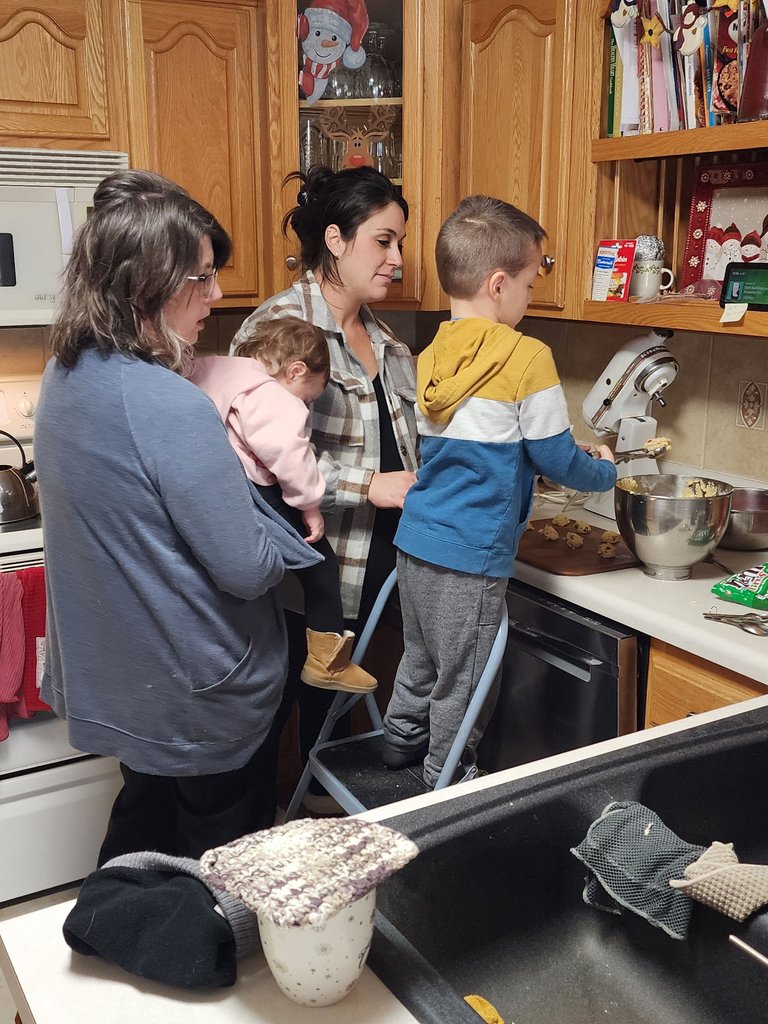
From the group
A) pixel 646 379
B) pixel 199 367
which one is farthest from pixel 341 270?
pixel 646 379

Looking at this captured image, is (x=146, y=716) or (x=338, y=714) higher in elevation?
(x=146, y=716)

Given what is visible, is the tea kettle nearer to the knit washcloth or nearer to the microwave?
the microwave

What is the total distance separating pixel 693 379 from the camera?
2.40m

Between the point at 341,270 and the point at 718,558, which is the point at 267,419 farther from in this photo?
the point at 718,558

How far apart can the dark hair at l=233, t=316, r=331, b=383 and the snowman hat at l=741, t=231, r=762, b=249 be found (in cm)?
91

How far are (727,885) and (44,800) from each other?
6.03 ft

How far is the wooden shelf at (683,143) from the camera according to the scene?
71.2 inches

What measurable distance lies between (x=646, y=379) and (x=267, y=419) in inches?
37.0

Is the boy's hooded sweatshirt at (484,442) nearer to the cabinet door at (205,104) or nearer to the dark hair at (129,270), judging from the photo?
the dark hair at (129,270)

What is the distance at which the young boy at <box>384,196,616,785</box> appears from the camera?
5.91ft

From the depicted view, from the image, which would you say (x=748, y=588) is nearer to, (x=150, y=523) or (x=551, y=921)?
(x=551, y=921)

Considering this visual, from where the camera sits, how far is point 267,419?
1778 millimetres

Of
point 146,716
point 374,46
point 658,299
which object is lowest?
point 146,716

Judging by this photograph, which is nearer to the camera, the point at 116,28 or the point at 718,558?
the point at 718,558
